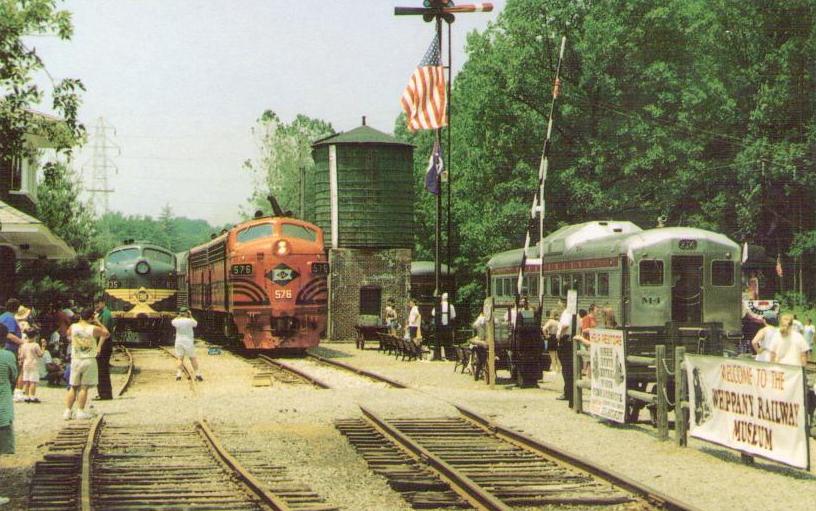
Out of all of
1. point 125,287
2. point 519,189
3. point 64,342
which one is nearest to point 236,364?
point 64,342

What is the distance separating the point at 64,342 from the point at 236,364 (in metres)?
6.18

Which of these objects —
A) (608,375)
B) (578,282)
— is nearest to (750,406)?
(608,375)

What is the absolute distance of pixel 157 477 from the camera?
12.1m

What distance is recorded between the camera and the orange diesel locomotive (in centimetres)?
3256

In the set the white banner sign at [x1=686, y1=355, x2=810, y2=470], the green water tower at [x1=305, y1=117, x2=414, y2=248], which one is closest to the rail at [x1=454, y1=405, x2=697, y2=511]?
the white banner sign at [x1=686, y1=355, x2=810, y2=470]

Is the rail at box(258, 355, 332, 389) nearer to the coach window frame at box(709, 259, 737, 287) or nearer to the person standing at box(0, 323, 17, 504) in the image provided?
the coach window frame at box(709, 259, 737, 287)

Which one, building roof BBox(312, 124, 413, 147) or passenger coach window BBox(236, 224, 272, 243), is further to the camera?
building roof BBox(312, 124, 413, 147)

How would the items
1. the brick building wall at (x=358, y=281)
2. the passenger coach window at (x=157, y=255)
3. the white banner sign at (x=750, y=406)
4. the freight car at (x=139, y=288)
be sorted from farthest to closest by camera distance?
the brick building wall at (x=358, y=281), the passenger coach window at (x=157, y=255), the freight car at (x=139, y=288), the white banner sign at (x=750, y=406)

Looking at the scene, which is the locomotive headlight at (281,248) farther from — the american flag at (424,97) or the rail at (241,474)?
the rail at (241,474)

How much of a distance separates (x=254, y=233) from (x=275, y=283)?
5.97 ft

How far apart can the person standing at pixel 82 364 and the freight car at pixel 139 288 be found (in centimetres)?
2098

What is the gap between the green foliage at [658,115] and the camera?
5053 cm

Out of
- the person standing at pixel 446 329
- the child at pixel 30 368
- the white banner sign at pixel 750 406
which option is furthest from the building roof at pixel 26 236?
the white banner sign at pixel 750 406

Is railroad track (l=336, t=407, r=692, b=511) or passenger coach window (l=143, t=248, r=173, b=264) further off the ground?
passenger coach window (l=143, t=248, r=173, b=264)
